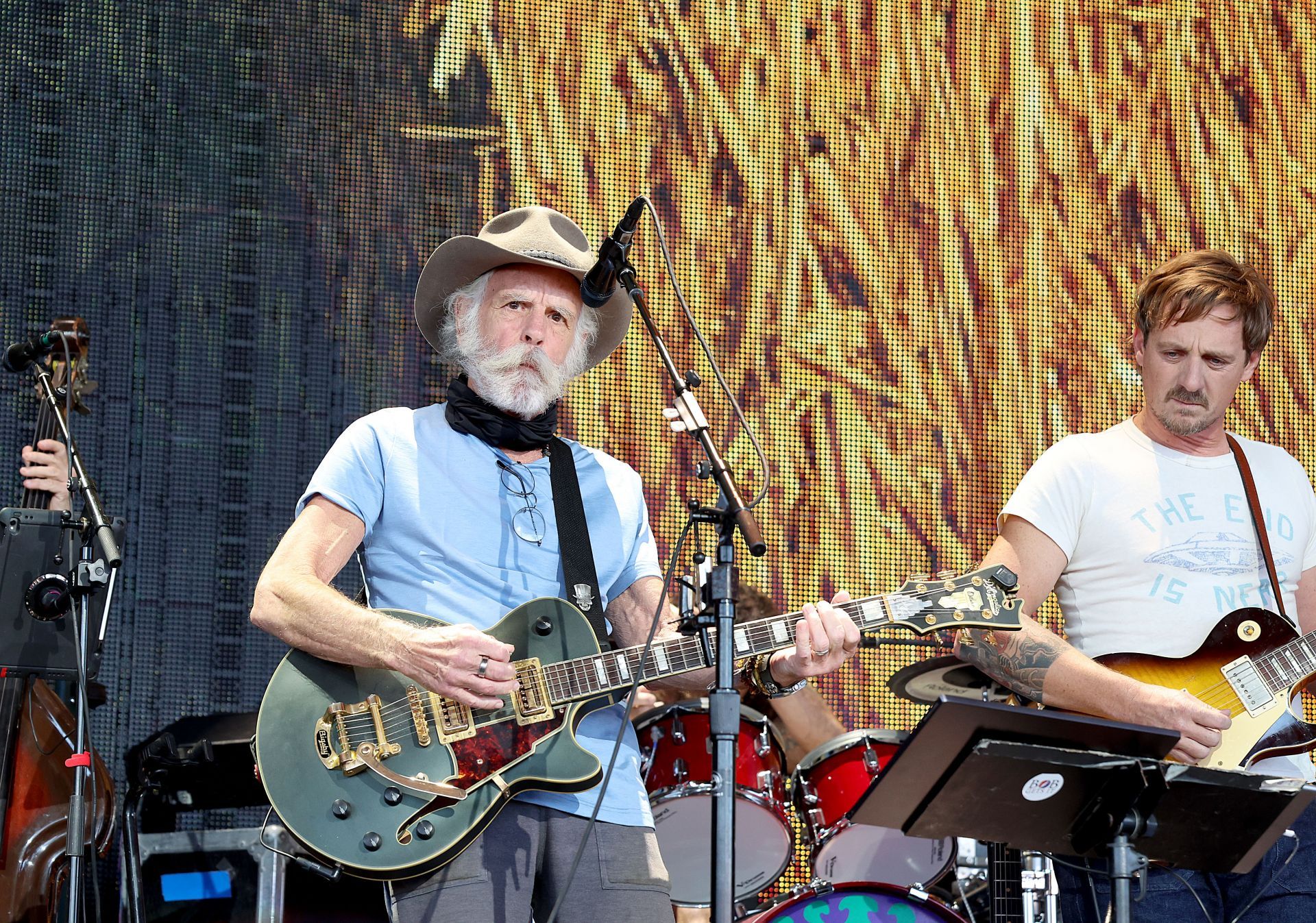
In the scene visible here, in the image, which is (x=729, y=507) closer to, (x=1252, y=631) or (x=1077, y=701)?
(x=1077, y=701)

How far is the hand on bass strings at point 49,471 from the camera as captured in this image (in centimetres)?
390

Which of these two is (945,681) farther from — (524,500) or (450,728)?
(450,728)

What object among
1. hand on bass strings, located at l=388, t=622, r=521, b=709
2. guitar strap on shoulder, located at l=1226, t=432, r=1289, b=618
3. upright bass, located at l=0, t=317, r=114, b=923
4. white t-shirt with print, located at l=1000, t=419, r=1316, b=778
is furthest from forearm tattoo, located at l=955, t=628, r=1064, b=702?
upright bass, located at l=0, t=317, r=114, b=923

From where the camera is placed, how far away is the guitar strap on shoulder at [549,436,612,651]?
3.10 m

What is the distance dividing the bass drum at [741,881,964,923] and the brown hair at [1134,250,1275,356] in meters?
1.75

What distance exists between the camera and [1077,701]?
3.27 metres

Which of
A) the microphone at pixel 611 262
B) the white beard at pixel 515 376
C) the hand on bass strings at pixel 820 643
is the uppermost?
the microphone at pixel 611 262

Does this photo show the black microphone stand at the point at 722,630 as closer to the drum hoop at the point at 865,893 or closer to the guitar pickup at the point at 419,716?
the guitar pickup at the point at 419,716

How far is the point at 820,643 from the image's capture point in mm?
2885

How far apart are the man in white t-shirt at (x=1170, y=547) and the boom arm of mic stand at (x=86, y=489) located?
2.13m

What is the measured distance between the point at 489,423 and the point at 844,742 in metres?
1.85

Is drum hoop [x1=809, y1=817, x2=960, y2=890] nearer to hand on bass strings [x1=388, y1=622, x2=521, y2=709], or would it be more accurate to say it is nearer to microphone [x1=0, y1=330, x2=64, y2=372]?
hand on bass strings [x1=388, y1=622, x2=521, y2=709]

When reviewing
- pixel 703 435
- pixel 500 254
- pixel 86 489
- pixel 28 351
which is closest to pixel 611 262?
pixel 703 435

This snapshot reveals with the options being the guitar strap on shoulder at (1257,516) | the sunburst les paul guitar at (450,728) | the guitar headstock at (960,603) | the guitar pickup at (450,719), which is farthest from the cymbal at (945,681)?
the guitar pickup at (450,719)
